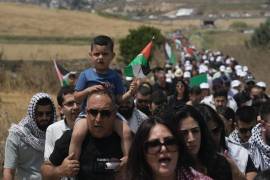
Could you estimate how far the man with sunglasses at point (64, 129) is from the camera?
462cm

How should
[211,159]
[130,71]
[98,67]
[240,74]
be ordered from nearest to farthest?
[211,159] < [98,67] < [130,71] < [240,74]

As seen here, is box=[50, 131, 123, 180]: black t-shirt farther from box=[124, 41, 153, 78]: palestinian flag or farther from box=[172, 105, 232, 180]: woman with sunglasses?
box=[124, 41, 153, 78]: palestinian flag

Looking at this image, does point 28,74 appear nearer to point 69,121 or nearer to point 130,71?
point 130,71

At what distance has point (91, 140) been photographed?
4.74 m

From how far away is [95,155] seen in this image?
4660 millimetres

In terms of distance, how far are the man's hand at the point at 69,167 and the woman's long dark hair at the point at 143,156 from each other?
0.79m

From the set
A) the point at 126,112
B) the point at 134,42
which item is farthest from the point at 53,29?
the point at 126,112

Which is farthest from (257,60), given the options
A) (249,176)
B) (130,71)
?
(249,176)

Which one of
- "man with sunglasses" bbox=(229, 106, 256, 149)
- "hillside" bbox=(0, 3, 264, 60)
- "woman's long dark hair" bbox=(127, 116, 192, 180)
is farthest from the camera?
"hillside" bbox=(0, 3, 264, 60)

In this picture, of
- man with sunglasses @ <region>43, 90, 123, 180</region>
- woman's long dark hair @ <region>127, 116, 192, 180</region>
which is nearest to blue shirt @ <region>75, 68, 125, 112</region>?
man with sunglasses @ <region>43, 90, 123, 180</region>

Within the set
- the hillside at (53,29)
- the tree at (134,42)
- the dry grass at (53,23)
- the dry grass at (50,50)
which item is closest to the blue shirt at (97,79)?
the tree at (134,42)

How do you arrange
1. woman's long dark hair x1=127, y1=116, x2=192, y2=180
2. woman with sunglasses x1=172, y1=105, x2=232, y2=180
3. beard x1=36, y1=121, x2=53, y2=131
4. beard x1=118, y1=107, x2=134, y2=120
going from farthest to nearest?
beard x1=118, y1=107, x2=134, y2=120 → beard x1=36, y1=121, x2=53, y2=131 → woman with sunglasses x1=172, y1=105, x2=232, y2=180 → woman's long dark hair x1=127, y1=116, x2=192, y2=180

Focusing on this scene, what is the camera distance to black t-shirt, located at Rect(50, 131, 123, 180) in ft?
15.3

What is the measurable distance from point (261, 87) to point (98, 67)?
635cm
